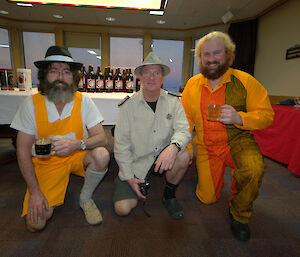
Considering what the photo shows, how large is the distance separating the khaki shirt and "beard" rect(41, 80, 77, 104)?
16.3 inches

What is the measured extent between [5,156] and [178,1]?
15.5ft

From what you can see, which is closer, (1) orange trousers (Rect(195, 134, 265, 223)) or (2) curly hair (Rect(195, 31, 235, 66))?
(1) orange trousers (Rect(195, 134, 265, 223))

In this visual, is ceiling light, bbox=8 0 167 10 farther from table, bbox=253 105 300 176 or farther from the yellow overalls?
table, bbox=253 105 300 176

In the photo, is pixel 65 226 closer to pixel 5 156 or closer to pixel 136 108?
pixel 136 108

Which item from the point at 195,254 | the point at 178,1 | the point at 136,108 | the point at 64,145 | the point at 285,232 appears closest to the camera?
the point at 195,254

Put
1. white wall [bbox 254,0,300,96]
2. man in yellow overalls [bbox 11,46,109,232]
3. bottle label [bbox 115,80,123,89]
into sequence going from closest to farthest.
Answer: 1. man in yellow overalls [bbox 11,46,109,232]
2. bottle label [bbox 115,80,123,89]
3. white wall [bbox 254,0,300,96]

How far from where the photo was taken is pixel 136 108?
4.99ft

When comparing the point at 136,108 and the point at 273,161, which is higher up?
the point at 136,108

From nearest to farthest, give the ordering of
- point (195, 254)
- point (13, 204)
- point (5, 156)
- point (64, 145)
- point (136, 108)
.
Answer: point (195, 254)
point (64, 145)
point (136, 108)
point (13, 204)
point (5, 156)

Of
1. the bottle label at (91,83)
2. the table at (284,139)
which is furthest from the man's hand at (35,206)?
the table at (284,139)

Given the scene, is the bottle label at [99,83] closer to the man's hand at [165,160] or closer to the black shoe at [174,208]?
the man's hand at [165,160]

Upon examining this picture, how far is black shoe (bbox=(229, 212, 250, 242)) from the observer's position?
130 cm

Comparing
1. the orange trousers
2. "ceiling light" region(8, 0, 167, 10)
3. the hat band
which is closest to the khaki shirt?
the orange trousers

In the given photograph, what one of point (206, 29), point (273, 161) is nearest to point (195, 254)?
point (273, 161)
